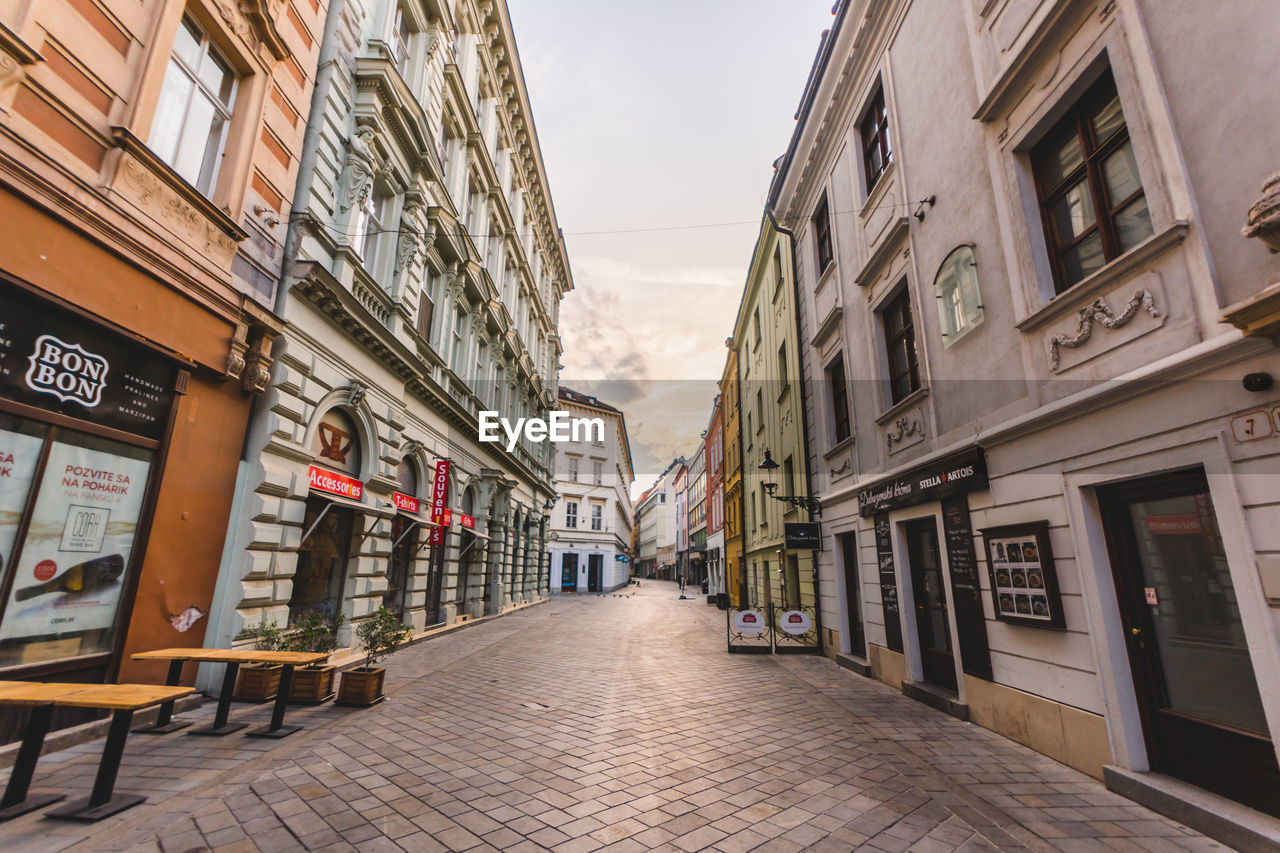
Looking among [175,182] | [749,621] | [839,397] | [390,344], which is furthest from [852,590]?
[175,182]

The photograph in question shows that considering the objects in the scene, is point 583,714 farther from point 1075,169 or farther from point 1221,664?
point 1075,169

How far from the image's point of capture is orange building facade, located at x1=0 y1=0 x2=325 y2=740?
5164 millimetres

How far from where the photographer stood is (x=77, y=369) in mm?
5660

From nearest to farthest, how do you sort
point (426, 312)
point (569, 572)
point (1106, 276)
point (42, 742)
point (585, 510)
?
point (42, 742)
point (1106, 276)
point (426, 312)
point (569, 572)
point (585, 510)

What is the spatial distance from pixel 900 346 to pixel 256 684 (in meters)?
10.6

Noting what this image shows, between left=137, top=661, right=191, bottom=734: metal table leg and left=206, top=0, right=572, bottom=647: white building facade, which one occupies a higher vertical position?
left=206, top=0, right=572, bottom=647: white building facade

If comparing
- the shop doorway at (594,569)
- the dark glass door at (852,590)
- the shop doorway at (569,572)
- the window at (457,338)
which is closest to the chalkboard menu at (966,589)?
the dark glass door at (852,590)

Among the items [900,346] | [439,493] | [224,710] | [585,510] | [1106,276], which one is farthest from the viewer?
[585,510]

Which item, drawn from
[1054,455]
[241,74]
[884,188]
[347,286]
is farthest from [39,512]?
[884,188]

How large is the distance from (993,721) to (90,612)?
981 centimetres

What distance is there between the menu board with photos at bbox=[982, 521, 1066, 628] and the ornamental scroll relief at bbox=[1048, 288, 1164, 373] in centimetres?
177

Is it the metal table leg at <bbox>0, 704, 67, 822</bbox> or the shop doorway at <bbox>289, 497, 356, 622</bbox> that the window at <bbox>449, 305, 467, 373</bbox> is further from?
the metal table leg at <bbox>0, 704, 67, 822</bbox>

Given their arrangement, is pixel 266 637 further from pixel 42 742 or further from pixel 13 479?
pixel 42 742

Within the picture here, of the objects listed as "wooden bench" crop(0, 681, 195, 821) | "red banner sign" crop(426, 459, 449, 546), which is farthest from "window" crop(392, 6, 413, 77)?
"wooden bench" crop(0, 681, 195, 821)
